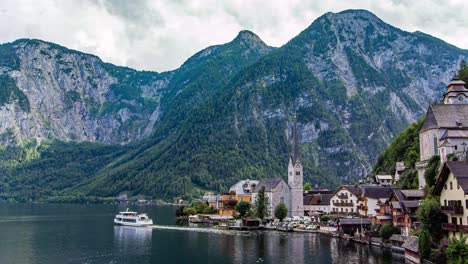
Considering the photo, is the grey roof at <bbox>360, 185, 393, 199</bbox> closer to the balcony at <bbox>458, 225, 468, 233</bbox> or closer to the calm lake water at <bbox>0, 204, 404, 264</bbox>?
the calm lake water at <bbox>0, 204, 404, 264</bbox>

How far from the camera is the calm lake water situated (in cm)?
8712

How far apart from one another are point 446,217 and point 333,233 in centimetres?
5307

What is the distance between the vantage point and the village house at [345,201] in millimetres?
142375

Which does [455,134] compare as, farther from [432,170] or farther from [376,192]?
[376,192]

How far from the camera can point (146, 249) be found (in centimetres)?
10106

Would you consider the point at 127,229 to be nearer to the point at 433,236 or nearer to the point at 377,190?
the point at 377,190

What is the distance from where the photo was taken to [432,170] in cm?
9481

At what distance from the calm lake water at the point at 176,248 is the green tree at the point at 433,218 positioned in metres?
11.1

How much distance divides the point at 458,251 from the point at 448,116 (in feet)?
155

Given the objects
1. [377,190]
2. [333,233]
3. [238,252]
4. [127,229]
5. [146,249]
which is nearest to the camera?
[238,252]

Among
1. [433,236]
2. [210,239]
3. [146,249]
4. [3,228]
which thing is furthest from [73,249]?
[433,236]

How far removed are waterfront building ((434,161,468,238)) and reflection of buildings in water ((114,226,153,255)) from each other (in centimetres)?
5587

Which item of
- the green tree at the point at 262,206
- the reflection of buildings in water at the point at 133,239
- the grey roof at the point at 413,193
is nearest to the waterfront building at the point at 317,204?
the green tree at the point at 262,206

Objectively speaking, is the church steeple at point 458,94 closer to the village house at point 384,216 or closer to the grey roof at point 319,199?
the village house at point 384,216
